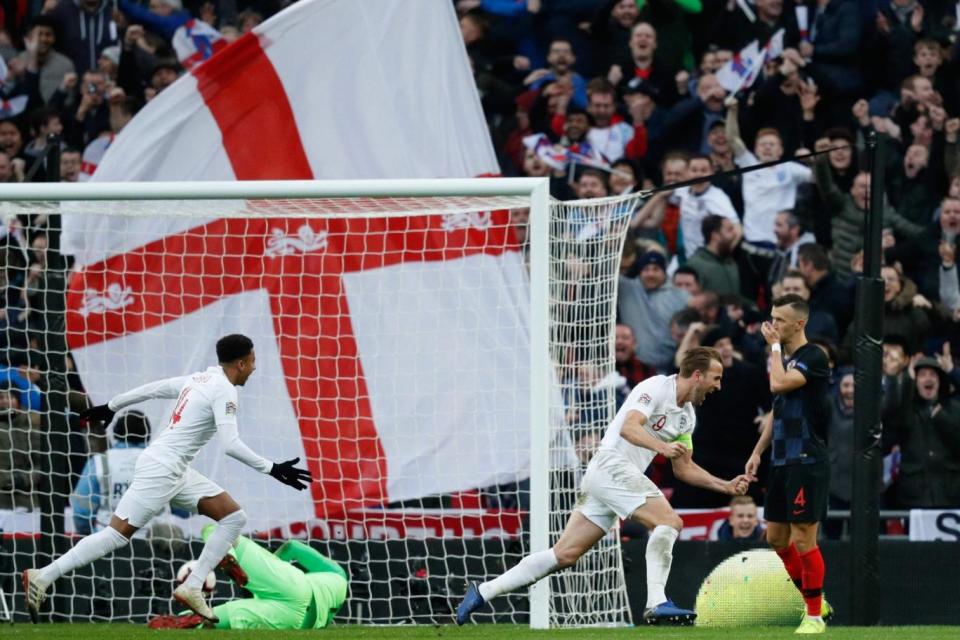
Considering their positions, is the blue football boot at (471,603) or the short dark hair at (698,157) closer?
the blue football boot at (471,603)

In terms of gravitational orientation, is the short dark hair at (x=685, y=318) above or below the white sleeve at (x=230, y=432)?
above

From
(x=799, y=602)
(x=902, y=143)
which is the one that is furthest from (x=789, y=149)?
(x=799, y=602)

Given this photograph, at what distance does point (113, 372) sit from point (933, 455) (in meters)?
5.87

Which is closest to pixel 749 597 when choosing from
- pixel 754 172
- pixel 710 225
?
pixel 710 225

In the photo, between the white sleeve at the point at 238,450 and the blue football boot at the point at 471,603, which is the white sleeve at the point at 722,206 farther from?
the white sleeve at the point at 238,450

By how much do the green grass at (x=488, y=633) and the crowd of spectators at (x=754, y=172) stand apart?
2.10 meters

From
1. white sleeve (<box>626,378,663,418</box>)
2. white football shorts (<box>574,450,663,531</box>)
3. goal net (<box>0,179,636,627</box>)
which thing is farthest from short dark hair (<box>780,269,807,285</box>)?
white football shorts (<box>574,450,663,531</box>)

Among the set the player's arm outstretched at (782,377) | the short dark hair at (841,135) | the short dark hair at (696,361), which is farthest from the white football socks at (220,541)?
the short dark hair at (841,135)

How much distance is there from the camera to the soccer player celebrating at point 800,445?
8375mm

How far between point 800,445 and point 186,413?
3494mm

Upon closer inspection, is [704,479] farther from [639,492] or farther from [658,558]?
[658,558]

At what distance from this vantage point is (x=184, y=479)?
9.18 m

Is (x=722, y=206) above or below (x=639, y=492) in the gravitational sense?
above

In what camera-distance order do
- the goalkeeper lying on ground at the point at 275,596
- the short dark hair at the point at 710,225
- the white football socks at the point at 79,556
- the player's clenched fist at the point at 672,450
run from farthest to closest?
the short dark hair at the point at 710,225 → the goalkeeper lying on ground at the point at 275,596 → the white football socks at the point at 79,556 → the player's clenched fist at the point at 672,450
